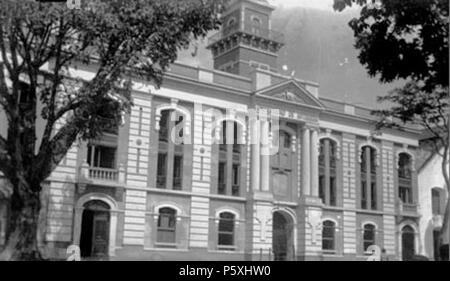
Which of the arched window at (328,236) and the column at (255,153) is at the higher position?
the column at (255,153)

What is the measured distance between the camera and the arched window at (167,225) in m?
8.35

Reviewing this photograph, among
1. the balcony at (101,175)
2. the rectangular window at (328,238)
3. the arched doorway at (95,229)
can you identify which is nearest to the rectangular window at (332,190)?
the rectangular window at (328,238)

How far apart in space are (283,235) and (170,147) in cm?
218

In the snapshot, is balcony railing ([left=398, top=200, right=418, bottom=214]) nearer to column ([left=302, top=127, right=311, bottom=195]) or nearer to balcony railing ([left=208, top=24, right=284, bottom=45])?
column ([left=302, top=127, right=311, bottom=195])

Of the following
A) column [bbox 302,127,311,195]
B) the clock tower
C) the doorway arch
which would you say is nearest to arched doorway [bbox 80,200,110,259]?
the doorway arch

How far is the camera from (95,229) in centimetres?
847

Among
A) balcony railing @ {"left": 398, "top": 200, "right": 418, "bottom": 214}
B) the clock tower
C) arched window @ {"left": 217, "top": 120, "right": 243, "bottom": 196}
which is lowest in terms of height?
balcony railing @ {"left": 398, "top": 200, "right": 418, "bottom": 214}

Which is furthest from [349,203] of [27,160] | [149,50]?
[27,160]

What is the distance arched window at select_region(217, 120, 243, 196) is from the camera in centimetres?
779

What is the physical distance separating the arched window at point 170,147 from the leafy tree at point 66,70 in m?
0.67

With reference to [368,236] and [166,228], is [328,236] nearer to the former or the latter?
[368,236]

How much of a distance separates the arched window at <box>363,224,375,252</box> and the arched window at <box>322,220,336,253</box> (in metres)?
0.43

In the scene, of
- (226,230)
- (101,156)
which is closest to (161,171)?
(101,156)

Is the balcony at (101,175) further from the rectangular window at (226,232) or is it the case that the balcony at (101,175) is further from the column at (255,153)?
the column at (255,153)
